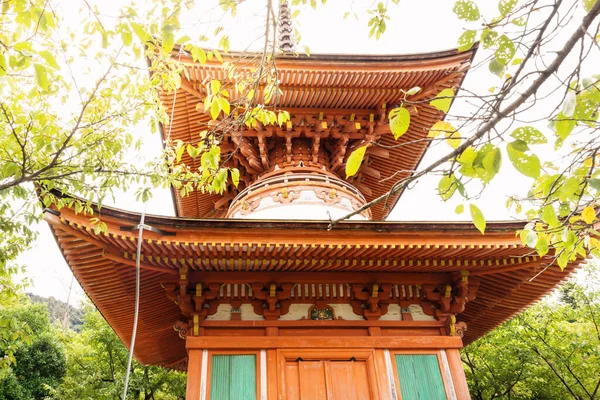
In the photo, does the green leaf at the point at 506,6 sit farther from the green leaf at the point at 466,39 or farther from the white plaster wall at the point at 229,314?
the white plaster wall at the point at 229,314

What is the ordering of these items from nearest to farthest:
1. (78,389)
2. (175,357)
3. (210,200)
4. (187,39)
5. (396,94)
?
(187,39) → (396,94) → (175,357) → (210,200) → (78,389)

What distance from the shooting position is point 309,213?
8016mm

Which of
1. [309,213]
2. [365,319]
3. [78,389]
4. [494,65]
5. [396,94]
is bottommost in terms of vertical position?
[494,65]

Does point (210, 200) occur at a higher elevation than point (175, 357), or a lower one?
higher

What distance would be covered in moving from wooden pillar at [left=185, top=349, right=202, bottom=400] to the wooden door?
1.21m

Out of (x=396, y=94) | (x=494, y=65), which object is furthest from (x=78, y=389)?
(x=494, y=65)

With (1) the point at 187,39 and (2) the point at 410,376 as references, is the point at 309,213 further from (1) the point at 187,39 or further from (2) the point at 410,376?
(1) the point at 187,39

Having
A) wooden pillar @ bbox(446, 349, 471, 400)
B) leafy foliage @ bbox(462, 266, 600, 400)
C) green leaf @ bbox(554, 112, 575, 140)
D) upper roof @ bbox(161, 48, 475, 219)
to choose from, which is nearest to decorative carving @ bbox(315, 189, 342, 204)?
upper roof @ bbox(161, 48, 475, 219)

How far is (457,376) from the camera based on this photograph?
6043mm

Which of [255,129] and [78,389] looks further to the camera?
[78,389]

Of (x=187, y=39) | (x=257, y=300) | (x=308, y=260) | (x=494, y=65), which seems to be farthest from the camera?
→ (x=257, y=300)

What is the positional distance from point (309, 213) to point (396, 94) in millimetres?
3218

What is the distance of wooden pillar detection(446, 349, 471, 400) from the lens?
594 cm

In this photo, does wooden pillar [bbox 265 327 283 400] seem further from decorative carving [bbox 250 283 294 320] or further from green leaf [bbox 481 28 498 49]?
green leaf [bbox 481 28 498 49]
